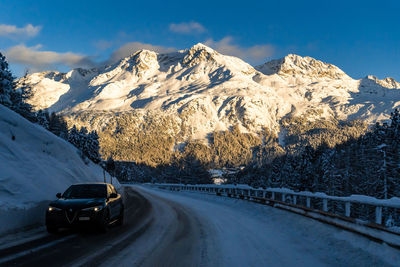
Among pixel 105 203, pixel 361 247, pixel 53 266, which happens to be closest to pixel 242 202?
pixel 105 203

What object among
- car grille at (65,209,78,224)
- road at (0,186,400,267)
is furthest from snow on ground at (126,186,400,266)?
car grille at (65,209,78,224)

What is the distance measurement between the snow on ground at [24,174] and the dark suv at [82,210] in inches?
46.5

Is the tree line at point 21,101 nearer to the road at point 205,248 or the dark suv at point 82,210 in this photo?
the dark suv at point 82,210

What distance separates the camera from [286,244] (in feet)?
28.1

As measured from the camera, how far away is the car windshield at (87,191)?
1044cm

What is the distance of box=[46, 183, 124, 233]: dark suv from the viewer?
9008mm

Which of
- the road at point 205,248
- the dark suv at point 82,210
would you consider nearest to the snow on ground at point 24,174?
the dark suv at point 82,210

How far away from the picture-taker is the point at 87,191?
1071 cm

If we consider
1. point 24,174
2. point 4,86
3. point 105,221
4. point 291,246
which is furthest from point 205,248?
point 4,86

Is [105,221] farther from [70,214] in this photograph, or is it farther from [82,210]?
[70,214]

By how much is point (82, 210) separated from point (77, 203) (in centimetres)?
31

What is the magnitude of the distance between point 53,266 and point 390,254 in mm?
6045

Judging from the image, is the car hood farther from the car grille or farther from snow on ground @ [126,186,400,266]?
snow on ground @ [126,186,400,266]

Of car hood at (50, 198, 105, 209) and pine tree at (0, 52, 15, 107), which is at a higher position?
pine tree at (0, 52, 15, 107)
